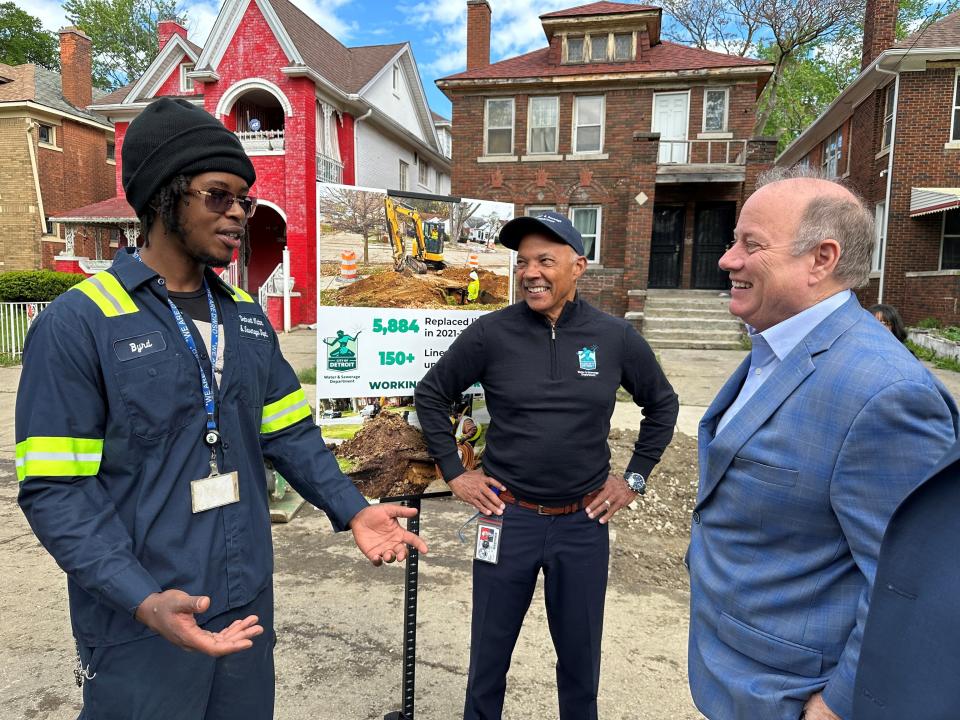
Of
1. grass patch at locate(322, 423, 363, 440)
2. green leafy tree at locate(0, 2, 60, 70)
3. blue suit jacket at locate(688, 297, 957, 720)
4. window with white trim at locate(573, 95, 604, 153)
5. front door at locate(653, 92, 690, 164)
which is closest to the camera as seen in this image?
blue suit jacket at locate(688, 297, 957, 720)

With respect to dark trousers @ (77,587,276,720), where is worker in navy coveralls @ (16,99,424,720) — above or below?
above

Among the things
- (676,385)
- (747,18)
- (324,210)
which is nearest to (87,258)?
(676,385)

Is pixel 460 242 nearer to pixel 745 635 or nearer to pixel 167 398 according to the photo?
pixel 167 398

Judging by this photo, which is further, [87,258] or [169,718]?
[87,258]

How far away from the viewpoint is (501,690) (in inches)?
99.7

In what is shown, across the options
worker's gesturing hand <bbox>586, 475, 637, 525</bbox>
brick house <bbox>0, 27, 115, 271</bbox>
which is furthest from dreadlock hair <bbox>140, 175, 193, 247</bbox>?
brick house <bbox>0, 27, 115, 271</bbox>

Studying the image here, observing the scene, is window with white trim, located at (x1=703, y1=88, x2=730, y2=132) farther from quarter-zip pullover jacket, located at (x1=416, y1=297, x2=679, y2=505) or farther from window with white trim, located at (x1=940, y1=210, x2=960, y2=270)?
quarter-zip pullover jacket, located at (x1=416, y1=297, x2=679, y2=505)

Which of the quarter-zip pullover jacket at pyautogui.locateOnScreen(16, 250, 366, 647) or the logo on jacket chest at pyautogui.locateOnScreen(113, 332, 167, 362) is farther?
the logo on jacket chest at pyautogui.locateOnScreen(113, 332, 167, 362)

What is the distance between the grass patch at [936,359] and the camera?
11.5 meters

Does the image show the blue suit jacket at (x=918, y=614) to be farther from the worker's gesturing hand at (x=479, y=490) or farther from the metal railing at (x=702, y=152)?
the metal railing at (x=702, y=152)

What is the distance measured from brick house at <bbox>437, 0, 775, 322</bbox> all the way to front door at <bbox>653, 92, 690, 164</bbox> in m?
0.03

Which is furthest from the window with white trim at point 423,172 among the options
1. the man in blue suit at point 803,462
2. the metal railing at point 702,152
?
the man in blue suit at point 803,462

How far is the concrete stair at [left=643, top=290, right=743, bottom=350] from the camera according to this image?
48.9 feet

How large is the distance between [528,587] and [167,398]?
163 cm
